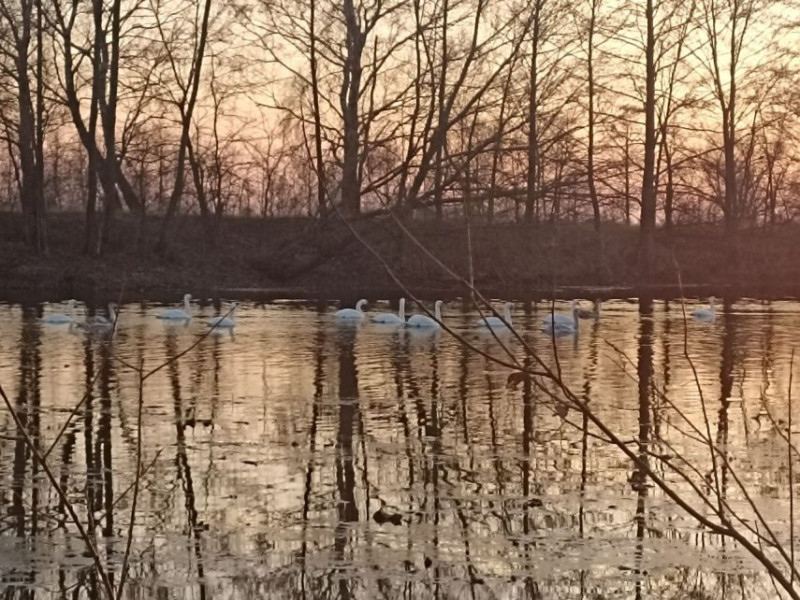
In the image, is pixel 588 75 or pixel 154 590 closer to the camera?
pixel 154 590

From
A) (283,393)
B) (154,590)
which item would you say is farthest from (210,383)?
(154,590)

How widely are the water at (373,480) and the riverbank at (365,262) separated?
1578 cm

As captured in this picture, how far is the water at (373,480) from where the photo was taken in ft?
20.8

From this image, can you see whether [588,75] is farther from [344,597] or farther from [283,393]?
[344,597]

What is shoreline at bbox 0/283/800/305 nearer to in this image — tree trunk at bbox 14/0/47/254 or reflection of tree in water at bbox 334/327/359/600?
tree trunk at bbox 14/0/47/254

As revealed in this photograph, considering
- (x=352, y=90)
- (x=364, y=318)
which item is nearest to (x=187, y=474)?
(x=364, y=318)

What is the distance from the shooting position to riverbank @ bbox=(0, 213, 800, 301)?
33.5 m

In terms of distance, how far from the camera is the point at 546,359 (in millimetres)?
16688

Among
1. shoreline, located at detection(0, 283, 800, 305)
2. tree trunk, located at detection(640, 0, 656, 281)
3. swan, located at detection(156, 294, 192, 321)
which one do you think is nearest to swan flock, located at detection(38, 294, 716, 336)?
swan, located at detection(156, 294, 192, 321)

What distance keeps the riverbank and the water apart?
15780 mm

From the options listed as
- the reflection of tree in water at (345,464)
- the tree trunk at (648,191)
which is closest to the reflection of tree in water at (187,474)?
the reflection of tree in water at (345,464)

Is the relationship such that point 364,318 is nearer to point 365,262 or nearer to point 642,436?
point 642,436

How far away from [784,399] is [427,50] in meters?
15.8

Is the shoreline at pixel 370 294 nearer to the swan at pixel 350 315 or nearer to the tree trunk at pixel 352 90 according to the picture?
the tree trunk at pixel 352 90
